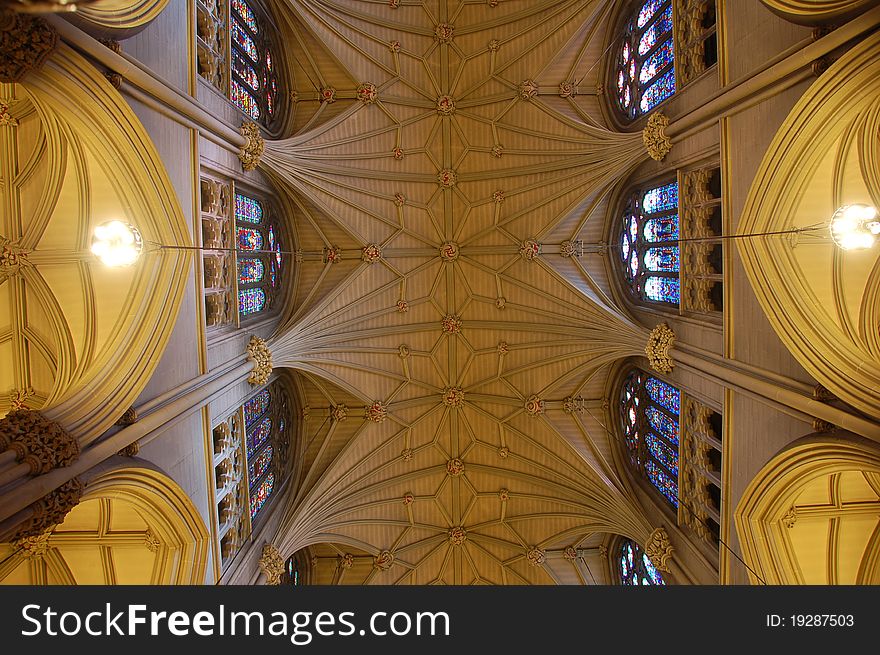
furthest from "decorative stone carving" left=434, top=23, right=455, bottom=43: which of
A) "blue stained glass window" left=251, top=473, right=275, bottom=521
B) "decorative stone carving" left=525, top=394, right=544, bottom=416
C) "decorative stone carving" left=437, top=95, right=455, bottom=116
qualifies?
"blue stained glass window" left=251, top=473, right=275, bottom=521

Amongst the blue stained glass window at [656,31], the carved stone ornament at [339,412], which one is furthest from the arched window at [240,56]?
the blue stained glass window at [656,31]

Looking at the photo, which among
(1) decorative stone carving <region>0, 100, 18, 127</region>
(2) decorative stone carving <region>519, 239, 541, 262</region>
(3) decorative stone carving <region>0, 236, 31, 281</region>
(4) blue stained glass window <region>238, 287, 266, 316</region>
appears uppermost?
(2) decorative stone carving <region>519, 239, 541, 262</region>

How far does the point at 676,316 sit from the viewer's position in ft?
39.0

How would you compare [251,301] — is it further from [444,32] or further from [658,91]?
[658,91]

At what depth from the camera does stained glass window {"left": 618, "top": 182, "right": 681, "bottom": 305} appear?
41.3 ft

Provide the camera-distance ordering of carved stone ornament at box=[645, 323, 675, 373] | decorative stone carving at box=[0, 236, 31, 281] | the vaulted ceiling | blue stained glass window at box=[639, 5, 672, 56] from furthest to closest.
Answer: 1. the vaulted ceiling
2. blue stained glass window at box=[639, 5, 672, 56]
3. carved stone ornament at box=[645, 323, 675, 373]
4. decorative stone carving at box=[0, 236, 31, 281]

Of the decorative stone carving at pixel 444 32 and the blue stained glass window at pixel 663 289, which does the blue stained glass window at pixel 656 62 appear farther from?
the decorative stone carving at pixel 444 32

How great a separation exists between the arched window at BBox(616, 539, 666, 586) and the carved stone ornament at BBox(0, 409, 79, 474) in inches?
499

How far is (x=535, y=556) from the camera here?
52.6ft

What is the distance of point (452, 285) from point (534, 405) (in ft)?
13.9

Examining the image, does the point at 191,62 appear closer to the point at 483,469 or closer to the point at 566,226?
the point at 566,226

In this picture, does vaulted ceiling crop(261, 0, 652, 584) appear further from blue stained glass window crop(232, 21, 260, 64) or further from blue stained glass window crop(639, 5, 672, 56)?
blue stained glass window crop(639, 5, 672, 56)

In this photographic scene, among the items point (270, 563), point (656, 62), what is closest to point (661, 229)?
point (656, 62)

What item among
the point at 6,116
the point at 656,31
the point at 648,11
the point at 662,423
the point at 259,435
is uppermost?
the point at 648,11
